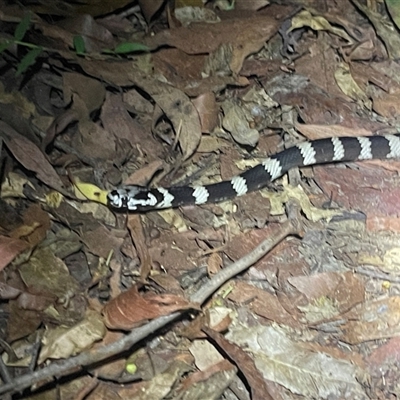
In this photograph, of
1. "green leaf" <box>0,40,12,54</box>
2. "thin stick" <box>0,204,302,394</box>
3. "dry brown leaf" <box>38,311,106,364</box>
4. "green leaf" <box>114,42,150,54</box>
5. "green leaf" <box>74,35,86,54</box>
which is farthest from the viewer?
"green leaf" <box>114,42,150,54</box>

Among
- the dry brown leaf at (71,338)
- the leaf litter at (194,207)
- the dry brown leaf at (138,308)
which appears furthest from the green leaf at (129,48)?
the dry brown leaf at (71,338)

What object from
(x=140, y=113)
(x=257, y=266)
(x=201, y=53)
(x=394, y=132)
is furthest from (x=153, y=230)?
(x=394, y=132)

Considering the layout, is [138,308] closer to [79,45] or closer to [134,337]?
[134,337]

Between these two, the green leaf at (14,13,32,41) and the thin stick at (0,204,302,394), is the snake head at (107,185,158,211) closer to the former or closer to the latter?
the thin stick at (0,204,302,394)

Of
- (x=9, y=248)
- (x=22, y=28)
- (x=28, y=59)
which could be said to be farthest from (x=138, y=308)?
(x=22, y=28)

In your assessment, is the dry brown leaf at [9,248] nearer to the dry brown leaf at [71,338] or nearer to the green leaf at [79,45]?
the dry brown leaf at [71,338]

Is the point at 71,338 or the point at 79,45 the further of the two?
the point at 79,45

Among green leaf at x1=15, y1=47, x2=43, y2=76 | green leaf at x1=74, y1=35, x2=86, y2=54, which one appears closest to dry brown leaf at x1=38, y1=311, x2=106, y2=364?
green leaf at x1=15, y1=47, x2=43, y2=76

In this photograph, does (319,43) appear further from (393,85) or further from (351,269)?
(351,269)
